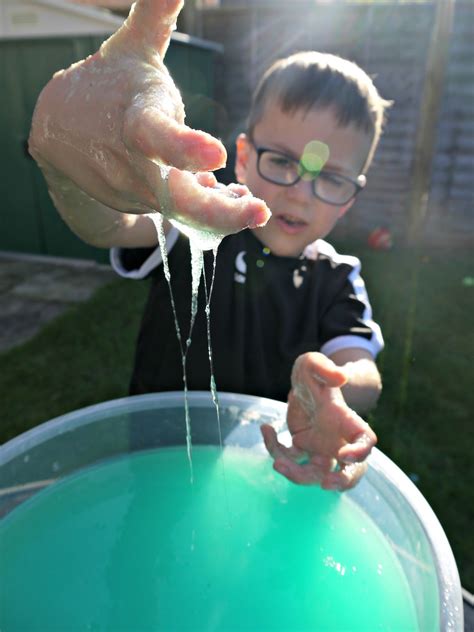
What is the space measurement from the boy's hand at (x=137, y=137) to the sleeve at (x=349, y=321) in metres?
0.89

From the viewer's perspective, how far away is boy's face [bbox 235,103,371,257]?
4.25 ft

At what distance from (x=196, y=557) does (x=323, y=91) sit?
1.13 metres

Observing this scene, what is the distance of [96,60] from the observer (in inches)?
22.2

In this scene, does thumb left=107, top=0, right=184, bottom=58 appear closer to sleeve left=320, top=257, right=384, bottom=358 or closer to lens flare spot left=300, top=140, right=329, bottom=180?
lens flare spot left=300, top=140, right=329, bottom=180

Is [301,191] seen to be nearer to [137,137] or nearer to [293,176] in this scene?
[293,176]

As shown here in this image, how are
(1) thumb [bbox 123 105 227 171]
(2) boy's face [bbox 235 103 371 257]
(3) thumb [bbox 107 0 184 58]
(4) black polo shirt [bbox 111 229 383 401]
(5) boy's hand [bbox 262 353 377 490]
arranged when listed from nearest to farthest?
(1) thumb [bbox 123 105 227 171] → (3) thumb [bbox 107 0 184 58] → (5) boy's hand [bbox 262 353 377 490] → (2) boy's face [bbox 235 103 371 257] → (4) black polo shirt [bbox 111 229 383 401]

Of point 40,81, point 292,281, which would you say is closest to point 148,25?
point 292,281

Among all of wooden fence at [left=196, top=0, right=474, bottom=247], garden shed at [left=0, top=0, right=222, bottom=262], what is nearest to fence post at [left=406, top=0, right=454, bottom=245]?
wooden fence at [left=196, top=0, right=474, bottom=247]

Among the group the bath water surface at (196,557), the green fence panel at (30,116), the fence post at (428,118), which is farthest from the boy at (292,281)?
the fence post at (428,118)

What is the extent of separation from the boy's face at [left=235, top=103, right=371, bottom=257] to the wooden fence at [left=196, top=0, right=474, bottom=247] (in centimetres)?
319

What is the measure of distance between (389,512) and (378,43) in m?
4.26

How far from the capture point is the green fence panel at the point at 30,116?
12.1 feet

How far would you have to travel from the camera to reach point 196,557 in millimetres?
899

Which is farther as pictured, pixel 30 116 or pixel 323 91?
pixel 30 116
